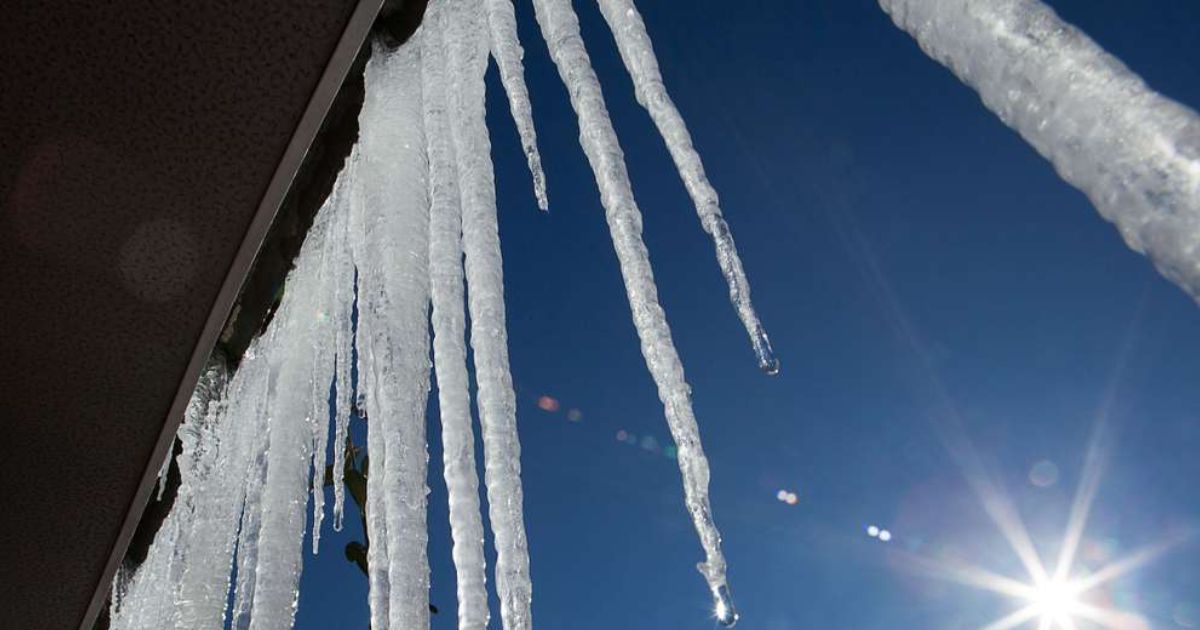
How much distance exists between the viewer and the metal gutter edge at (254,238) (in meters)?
1.35

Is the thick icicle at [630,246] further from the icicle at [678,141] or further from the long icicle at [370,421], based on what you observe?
the long icicle at [370,421]

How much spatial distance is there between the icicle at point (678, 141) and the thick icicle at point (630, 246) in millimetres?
64

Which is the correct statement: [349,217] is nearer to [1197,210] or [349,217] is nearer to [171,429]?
[171,429]

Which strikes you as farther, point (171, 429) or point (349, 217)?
point (171, 429)

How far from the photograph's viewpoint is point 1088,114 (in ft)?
1.78

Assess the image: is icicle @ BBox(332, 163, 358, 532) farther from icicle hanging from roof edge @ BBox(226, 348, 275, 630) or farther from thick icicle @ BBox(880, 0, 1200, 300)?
thick icicle @ BBox(880, 0, 1200, 300)

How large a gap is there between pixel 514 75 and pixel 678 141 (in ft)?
1.29

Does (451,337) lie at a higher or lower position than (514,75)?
lower

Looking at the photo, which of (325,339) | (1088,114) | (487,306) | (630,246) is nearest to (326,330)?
(325,339)

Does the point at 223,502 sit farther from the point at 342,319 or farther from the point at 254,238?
the point at 254,238

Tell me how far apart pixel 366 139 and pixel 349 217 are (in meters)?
0.22

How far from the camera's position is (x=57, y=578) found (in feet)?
7.40

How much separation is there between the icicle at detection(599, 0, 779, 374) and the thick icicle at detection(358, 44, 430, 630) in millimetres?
445

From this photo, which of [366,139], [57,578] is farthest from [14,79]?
[57,578]
